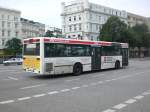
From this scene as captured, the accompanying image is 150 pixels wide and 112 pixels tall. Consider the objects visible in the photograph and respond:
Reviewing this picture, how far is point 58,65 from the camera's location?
17.0 meters

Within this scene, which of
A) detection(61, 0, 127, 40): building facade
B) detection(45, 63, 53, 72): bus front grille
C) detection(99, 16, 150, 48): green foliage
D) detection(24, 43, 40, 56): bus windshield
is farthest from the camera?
detection(61, 0, 127, 40): building facade

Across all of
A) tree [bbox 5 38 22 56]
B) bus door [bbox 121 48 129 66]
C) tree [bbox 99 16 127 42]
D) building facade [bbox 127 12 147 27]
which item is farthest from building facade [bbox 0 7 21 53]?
bus door [bbox 121 48 129 66]

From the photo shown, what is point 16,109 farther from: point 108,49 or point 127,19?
point 127,19

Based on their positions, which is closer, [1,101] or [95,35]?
[1,101]

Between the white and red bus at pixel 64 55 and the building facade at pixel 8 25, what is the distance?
57.0 metres

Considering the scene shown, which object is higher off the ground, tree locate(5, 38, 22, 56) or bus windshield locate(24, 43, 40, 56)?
tree locate(5, 38, 22, 56)

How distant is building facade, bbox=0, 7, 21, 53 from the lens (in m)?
76.4

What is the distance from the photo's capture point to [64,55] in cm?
1759

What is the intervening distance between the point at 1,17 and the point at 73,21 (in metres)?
25.2

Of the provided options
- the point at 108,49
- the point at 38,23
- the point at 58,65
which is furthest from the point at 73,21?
the point at 58,65

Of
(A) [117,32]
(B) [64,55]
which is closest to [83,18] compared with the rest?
(A) [117,32]

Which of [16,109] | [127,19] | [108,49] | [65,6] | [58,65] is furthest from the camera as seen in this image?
[127,19]

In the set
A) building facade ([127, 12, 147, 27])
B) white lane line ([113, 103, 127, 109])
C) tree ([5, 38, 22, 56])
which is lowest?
white lane line ([113, 103, 127, 109])

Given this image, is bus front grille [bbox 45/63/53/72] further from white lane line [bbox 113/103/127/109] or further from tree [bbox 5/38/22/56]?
tree [bbox 5/38/22/56]
